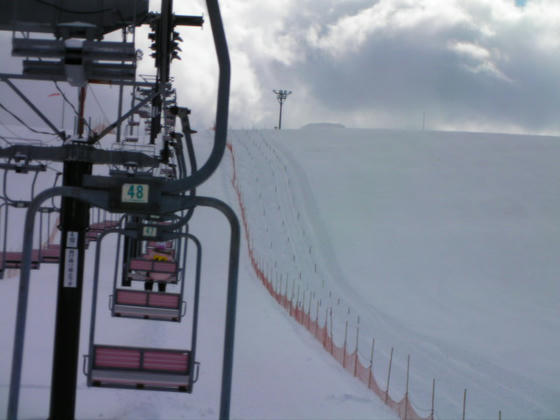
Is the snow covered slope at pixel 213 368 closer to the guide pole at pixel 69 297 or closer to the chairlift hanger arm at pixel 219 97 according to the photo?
the guide pole at pixel 69 297

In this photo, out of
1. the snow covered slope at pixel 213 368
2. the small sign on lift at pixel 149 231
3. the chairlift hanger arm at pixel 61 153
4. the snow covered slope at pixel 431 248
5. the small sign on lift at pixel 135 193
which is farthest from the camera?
the snow covered slope at pixel 431 248

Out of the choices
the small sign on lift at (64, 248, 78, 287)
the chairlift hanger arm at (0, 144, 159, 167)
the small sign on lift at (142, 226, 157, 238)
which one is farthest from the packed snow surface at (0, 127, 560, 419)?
the chairlift hanger arm at (0, 144, 159, 167)

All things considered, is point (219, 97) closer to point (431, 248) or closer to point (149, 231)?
point (149, 231)

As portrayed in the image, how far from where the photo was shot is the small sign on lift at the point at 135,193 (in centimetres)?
514

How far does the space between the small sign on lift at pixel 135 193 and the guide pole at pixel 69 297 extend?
92 cm

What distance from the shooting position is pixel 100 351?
19.6ft

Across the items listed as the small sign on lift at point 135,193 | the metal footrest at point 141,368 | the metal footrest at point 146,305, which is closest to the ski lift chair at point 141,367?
the metal footrest at point 141,368

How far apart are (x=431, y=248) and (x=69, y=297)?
2437cm

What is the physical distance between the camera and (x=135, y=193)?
16.9 feet

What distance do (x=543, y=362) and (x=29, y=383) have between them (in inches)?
518

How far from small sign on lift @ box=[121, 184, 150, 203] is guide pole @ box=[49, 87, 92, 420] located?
0.92m

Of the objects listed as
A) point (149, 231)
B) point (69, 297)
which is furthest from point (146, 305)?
point (149, 231)

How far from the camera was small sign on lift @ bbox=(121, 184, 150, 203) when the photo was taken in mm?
5145

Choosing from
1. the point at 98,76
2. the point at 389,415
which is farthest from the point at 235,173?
the point at 98,76
